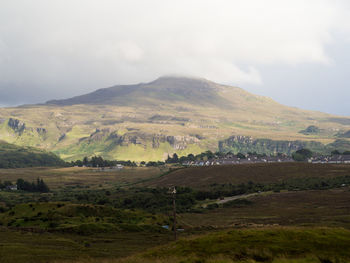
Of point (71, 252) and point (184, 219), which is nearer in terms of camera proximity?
point (71, 252)

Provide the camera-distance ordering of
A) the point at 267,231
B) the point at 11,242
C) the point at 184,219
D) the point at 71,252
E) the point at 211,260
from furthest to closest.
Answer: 1. the point at 184,219
2. the point at 11,242
3. the point at 71,252
4. the point at 267,231
5. the point at 211,260

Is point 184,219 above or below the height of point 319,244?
below

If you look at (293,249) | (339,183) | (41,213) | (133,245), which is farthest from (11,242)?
(339,183)

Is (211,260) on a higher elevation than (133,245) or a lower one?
higher

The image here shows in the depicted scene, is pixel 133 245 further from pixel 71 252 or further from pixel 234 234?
pixel 234 234

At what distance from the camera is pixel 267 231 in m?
39.6

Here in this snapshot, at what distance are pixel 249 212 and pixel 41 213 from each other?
60184 millimetres

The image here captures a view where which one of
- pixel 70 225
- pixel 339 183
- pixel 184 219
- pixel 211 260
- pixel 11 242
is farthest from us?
pixel 339 183

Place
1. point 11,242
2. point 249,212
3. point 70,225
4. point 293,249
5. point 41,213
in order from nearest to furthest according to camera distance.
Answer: point 293,249
point 11,242
point 70,225
point 41,213
point 249,212

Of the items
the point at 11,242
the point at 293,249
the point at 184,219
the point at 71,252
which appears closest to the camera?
the point at 293,249

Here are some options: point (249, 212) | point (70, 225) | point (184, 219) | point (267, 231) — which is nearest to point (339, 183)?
point (249, 212)

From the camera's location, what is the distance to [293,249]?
33.8 meters

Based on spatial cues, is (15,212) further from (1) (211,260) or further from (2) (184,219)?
(1) (211,260)

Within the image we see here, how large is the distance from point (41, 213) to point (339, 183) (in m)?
121
